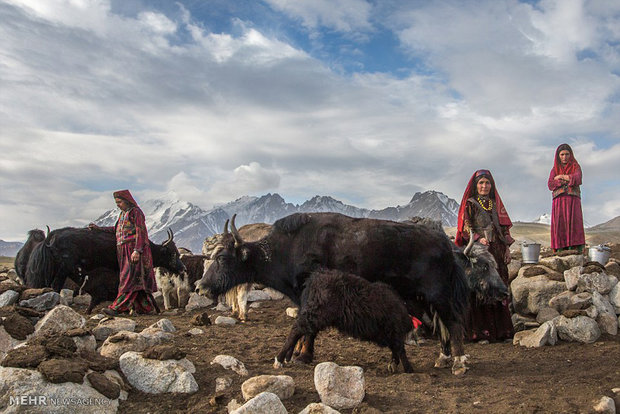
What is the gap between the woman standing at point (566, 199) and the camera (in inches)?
311

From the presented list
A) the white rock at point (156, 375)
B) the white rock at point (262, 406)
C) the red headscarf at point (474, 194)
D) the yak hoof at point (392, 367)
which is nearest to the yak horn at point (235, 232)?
the white rock at point (156, 375)

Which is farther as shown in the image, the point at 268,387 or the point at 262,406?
the point at 268,387

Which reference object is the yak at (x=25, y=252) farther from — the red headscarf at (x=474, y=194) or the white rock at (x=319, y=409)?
the white rock at (x=319, y=409)

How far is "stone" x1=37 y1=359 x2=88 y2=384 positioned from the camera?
3355 millimetres

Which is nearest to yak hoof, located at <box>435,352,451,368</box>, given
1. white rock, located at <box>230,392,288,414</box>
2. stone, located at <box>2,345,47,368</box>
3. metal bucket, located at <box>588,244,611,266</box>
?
white rock, located at <box>230,392,288,414</box>

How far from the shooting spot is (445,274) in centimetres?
518

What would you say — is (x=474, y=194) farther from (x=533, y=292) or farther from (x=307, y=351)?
(x=307, y=351)

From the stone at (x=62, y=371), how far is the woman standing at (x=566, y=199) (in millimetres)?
7725

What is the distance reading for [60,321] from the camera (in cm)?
537

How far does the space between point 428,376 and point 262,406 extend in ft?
6.31

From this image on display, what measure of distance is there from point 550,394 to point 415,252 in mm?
1893

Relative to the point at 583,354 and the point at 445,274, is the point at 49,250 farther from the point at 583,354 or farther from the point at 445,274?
the point at 583,354

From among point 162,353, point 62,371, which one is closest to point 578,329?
point 162,353

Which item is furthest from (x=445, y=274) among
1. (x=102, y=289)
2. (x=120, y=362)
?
(x=102, y=289)
